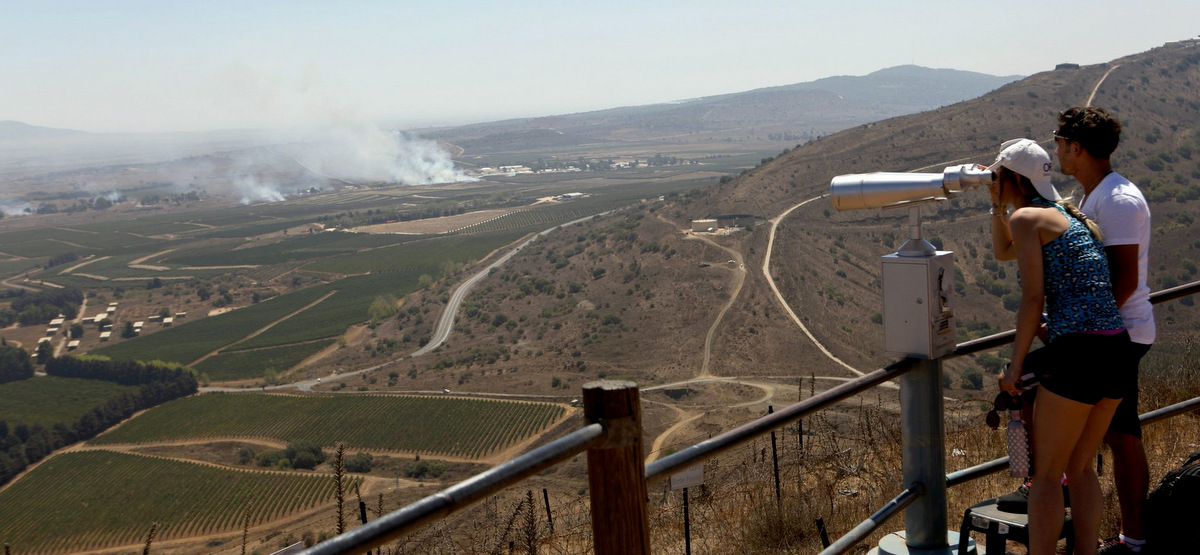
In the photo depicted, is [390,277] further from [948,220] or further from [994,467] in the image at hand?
[994,467]

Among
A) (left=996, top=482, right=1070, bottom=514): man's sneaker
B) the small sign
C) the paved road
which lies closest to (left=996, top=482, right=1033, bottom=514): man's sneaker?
(left=996, top=482, right=1070, bottom=514): man's sneaker


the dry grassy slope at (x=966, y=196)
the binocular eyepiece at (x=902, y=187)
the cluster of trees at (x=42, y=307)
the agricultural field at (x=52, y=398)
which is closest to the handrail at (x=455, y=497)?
the binocular eyepiece at (x=902, y=187)

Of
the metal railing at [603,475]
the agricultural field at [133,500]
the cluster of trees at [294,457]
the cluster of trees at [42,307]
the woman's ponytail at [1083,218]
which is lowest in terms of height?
the agricultural field at [133,500]

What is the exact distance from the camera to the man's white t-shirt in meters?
2.94

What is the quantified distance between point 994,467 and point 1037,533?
598mm

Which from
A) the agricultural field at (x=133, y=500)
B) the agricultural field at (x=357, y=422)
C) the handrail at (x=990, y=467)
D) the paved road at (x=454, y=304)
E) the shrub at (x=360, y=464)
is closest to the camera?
the handrail at (x=990, y=467)

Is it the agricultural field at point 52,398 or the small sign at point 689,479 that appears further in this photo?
the agricultural field at point 52,398

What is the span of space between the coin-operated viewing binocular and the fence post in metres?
1.29

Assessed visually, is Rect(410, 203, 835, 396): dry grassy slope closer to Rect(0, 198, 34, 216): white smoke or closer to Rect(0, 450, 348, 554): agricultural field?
Rect(0, 450, 348, 554): agricultural field

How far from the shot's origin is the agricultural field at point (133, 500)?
41.0 m

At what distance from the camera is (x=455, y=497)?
64.0 inches

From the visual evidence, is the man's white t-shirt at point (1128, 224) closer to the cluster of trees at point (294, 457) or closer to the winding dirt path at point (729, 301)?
the winding dirt path at point (729, 301)

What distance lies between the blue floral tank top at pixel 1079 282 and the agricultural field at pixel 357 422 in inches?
1675

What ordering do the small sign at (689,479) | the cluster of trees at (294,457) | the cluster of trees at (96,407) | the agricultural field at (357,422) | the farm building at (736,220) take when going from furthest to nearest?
the farm building at (736,220) → the cluster of trees at (96,407) → the agricultural field at (357,422) → the cluster of trees at (294,457) → the small sign at (689,479)
